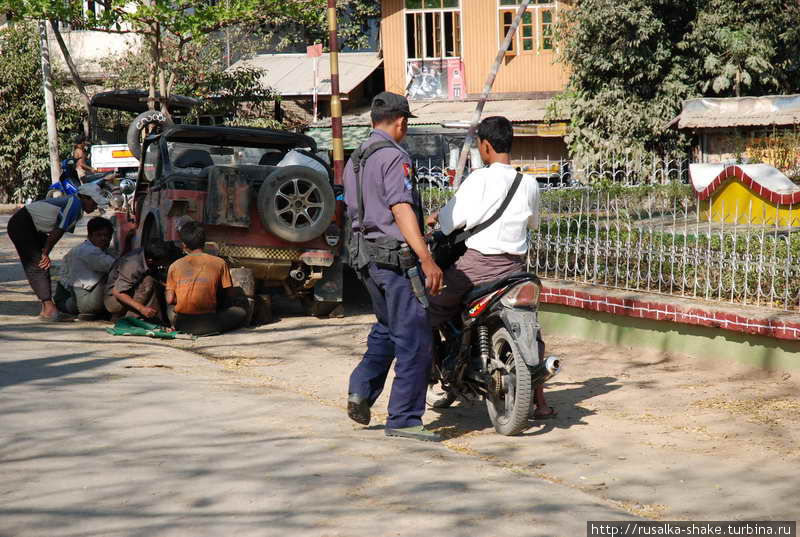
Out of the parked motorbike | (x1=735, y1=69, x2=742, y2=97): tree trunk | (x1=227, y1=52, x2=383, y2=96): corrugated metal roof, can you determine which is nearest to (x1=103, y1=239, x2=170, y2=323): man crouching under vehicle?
the parked motorbike

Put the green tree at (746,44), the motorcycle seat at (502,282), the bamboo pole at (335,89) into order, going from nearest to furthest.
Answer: the motorcycle seat at (502,282) → the bamboo pole at (335,89) → the green tree at (746,44)

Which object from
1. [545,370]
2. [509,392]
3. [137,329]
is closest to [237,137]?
[137,329]

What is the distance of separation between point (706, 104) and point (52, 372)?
18.8 m

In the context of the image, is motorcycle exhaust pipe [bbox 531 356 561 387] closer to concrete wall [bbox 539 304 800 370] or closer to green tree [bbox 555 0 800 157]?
concrete wall [bbox 539 304 800 370]

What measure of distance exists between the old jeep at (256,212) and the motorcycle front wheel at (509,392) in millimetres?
4292

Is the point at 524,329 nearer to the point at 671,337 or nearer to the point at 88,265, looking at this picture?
the point at 671,337

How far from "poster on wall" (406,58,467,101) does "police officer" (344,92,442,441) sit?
83.5ft

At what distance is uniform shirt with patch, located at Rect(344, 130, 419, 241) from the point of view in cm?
536

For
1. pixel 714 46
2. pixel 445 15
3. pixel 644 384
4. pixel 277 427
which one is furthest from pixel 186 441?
pixel 445 15

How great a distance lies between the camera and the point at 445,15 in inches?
1214

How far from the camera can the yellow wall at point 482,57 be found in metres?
30.2

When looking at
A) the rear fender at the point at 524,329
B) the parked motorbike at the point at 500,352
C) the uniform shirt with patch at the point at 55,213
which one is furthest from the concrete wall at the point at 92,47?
the rear fender at the point at 524,329

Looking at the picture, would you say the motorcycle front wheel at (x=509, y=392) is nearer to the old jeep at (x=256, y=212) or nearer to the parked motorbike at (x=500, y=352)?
the parked motorbike at (x=500, y=352)

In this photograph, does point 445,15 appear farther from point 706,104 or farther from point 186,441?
point 186,441
